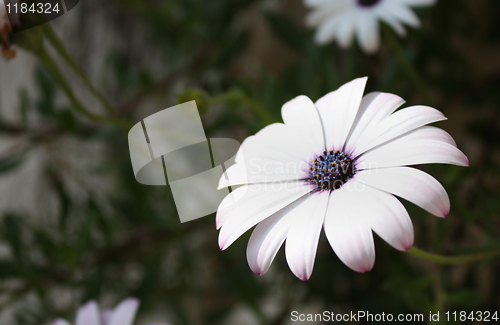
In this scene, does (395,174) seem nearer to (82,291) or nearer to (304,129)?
(304,129)

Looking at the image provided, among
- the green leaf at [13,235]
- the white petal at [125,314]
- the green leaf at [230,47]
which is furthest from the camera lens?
the green leaf at [230,47]

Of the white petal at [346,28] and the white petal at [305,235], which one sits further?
the white petal at [346,28]

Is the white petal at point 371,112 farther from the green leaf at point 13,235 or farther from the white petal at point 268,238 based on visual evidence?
the green leaf at point 13,235

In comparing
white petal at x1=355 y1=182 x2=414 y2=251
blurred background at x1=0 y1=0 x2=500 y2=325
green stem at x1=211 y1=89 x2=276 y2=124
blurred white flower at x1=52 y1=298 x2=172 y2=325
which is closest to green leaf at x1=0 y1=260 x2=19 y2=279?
blurred background at x1=0 y1=0 x2=500 y2=325

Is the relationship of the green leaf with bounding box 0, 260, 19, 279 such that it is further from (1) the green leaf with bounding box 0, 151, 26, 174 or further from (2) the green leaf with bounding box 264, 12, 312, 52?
(2) the green leaf with bounding box 264, 12, 312, 52

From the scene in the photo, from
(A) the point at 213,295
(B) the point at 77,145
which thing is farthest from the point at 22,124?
(A) the point at 213,295

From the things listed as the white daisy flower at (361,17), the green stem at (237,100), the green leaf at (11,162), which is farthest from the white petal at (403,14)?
the green leaf at (11,162)
